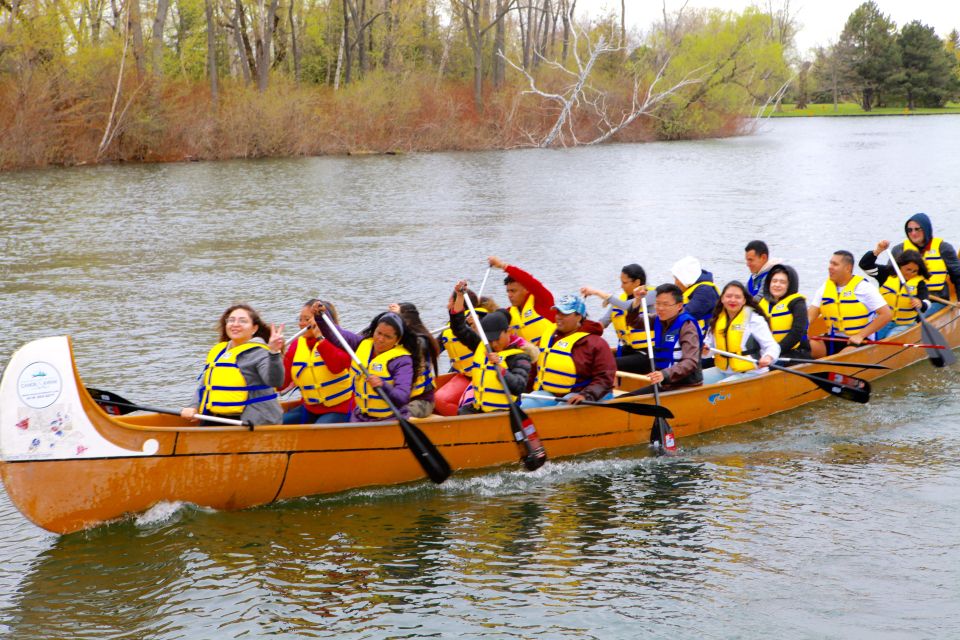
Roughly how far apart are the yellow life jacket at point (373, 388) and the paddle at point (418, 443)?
2.5 inches

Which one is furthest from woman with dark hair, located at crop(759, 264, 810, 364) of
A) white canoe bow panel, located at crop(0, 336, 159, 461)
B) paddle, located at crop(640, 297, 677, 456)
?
white canoe bow panel, located at crop(0, 336, 159, 461)

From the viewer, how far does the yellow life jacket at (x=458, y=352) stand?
852 cm

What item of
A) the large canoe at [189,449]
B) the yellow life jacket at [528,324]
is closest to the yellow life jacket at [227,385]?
the large canoe at [189,449]

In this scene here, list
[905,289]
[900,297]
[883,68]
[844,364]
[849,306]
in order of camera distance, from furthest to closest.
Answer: [883,68]
[900,297]
[905,289]
[849,306]
[844,364]

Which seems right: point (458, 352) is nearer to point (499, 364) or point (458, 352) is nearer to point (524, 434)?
point (499, 364)

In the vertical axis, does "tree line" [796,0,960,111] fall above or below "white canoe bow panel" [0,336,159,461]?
above

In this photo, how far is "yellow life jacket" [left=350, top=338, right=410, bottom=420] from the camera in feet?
23.7

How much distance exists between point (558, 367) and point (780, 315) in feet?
8.29

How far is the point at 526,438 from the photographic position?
297 inches

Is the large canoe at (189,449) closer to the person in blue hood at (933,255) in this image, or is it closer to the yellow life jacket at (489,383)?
the yellow life jacket at (489,383)

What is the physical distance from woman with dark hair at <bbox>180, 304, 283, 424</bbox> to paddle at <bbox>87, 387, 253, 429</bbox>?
0.08 m

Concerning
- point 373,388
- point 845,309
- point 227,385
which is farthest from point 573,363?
point 845,309

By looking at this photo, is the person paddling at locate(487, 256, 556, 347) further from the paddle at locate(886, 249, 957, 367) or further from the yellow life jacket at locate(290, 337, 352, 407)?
the paddle at locate(886, 249, 957, 367)

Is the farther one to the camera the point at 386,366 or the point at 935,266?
the point at 935,266
